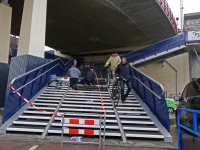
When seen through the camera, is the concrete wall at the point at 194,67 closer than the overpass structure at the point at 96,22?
No

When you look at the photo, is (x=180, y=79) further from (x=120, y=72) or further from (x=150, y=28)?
(x=120, y=72)

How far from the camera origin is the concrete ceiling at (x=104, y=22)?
1385 cm

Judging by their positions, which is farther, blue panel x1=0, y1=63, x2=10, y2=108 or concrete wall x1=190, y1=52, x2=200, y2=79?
concrete wall x1=190, y1=52, x2=200, y2=79

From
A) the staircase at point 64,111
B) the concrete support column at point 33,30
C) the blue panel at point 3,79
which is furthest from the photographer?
the blue panel at point 3,79

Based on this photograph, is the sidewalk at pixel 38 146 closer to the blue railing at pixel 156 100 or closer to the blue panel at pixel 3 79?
the blue railing at pixel 156 100

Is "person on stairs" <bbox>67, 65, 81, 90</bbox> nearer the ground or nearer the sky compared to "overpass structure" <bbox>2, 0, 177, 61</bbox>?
nearer the ground

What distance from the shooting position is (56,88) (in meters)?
9.02

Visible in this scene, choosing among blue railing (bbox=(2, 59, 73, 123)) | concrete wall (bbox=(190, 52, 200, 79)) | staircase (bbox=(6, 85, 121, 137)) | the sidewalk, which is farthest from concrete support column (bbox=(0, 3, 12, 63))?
concrete wall (bbox=(190, 52, 200, 79))

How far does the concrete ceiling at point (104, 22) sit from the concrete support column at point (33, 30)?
14.9ft

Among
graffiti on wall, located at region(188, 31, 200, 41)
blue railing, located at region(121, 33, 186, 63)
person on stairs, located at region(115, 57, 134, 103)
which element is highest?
graffiti on wall, located at region(188, 31, 200, 41)

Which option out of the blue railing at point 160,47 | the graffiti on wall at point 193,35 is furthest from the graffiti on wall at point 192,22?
the blue railing at point 160,47

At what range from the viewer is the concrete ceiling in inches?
545

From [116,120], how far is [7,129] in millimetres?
3011

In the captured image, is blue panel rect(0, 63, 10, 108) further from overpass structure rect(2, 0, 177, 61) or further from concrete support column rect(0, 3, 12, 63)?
overpass structure rect(2, 0, 177, 61)
